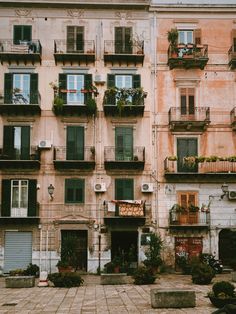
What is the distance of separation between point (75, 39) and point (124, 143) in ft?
24.5

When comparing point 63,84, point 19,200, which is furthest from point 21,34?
point 19,200

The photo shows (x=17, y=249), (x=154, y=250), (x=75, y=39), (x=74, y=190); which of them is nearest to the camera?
(x=154, y=250)

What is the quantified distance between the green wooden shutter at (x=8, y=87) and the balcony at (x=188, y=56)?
1012 cm

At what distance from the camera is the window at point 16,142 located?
107 feet

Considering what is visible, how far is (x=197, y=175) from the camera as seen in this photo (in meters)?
32.6

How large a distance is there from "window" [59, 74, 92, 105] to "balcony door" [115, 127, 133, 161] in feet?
9.67

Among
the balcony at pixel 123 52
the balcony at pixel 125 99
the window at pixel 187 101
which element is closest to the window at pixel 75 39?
the balcony at pixel 123 52

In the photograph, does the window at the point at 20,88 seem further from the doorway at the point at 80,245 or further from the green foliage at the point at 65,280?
the green foliage at the point at 65,280

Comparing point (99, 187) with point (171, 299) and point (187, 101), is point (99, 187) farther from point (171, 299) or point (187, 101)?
point (171, 299)

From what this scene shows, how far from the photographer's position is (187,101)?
1330 inches

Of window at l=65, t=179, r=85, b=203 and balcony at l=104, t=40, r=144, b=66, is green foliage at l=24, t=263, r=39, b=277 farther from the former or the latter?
balcony at l=104, t=40, r=144, b=66

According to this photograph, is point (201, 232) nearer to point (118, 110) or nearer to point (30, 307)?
point (118, 110)

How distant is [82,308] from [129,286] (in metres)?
6.66

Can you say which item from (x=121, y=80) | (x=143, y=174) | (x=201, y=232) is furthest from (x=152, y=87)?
(x=201, y=232)
